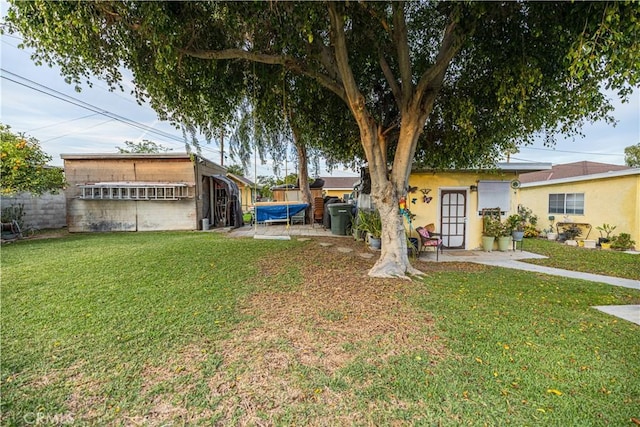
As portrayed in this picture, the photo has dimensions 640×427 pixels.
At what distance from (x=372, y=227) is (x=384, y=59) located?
460 centimetres

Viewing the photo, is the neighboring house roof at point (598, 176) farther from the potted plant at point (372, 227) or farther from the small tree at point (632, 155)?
the small tree at point (632, 155)

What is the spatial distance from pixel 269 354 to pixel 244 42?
5.64 meters

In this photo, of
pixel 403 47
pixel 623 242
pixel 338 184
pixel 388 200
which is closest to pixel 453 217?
pixel 388 200

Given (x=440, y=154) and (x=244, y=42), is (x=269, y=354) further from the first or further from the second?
(x=440, y=154)

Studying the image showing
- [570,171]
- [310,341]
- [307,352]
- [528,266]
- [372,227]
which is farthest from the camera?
[570,171]

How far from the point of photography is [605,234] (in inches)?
428

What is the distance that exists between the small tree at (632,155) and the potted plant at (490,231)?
21523 millimetres

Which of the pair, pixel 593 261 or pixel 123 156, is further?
pixel 123 156

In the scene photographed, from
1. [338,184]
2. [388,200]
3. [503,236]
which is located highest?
[338,184]

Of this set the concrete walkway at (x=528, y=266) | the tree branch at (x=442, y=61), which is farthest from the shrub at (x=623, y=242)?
the tree branch at (x=442, y=61)

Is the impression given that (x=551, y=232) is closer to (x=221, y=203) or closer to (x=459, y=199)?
(x=459, y=199)

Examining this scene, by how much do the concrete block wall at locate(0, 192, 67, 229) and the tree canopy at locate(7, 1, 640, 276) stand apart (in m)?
9.51

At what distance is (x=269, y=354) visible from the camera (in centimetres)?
282

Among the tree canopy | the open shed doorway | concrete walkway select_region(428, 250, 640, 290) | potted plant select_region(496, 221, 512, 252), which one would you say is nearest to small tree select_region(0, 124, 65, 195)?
the open shed doorway
